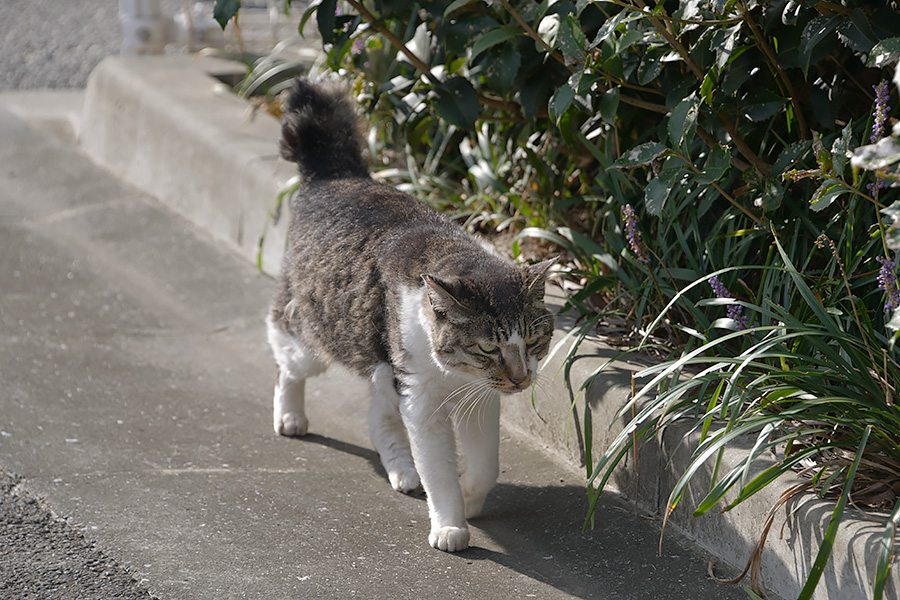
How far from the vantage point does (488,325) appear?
121 inches

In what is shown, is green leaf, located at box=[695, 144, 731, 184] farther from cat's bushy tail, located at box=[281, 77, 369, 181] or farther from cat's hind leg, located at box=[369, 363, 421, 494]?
cat's bushy tail, located at box=[281, 77, 369, 181]

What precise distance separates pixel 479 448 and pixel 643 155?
110 centimetres

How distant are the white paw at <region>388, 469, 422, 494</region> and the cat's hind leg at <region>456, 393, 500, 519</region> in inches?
9.5

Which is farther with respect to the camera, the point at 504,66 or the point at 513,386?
the point at 504,66

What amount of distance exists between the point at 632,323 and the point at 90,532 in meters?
2.05

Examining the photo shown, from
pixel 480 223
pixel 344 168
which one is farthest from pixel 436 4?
pixel 480 223

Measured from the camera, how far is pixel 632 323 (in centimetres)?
387

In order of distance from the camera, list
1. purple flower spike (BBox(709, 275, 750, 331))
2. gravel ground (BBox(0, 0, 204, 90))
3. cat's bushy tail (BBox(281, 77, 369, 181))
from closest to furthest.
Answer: purple flower spike (BBox(709, 275, 750, 331))
cat's bushy tail (BBox(281, 77, 369, 181))
gravel ground (BBox(0, 0, 204, 90))

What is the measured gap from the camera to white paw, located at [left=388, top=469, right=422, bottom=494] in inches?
143

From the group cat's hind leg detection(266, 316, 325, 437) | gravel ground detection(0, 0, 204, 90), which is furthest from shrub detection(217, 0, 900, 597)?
gravel ground detection(0, 0, 204, 90)

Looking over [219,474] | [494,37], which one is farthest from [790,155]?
Result: [219,474]

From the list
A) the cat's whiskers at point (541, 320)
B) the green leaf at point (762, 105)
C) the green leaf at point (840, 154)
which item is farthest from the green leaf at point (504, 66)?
the green leaf at point (840, 154)

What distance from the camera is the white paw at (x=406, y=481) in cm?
362

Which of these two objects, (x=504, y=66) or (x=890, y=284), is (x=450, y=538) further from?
(x=504, y=66)
